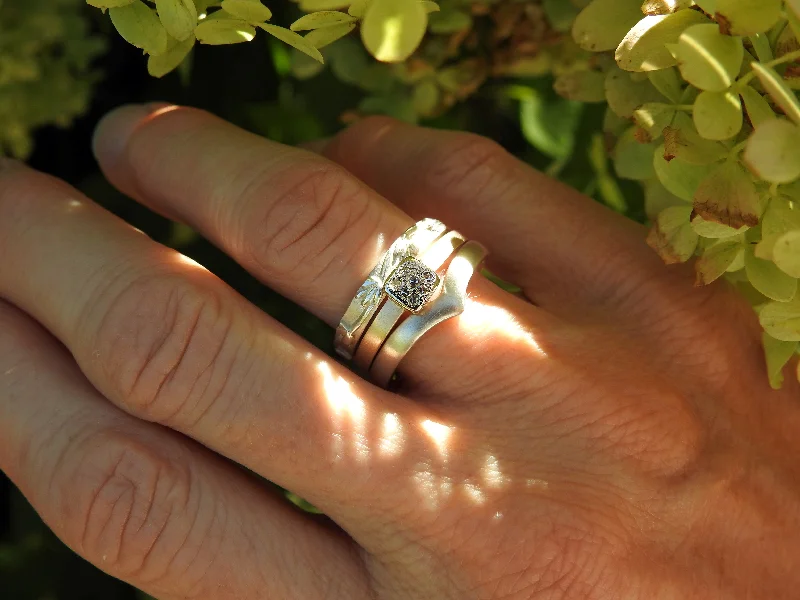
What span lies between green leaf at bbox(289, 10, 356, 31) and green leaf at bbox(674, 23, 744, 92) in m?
0.20

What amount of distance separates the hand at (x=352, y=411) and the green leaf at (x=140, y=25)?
0.23 m

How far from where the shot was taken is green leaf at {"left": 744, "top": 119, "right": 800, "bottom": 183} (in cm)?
44

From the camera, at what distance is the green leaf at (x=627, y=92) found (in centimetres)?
62

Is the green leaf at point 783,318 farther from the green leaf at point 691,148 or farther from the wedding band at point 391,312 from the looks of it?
the wedding band at point 391,312

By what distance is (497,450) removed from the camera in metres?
0.73

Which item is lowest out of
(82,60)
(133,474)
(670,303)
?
(133,474)

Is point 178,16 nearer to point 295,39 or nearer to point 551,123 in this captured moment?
point 295,39

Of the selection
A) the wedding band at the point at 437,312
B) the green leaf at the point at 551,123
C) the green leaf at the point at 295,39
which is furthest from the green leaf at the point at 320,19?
the green leaf at the point at 551,123

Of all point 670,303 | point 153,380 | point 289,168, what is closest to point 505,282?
point 670,303

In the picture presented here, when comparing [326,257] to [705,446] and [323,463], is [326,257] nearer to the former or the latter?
[323,463]

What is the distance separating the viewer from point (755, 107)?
483 millimetres

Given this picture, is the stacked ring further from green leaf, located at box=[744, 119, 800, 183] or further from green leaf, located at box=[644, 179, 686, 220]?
green leaf, located at box=[744, 119, 800, 183]

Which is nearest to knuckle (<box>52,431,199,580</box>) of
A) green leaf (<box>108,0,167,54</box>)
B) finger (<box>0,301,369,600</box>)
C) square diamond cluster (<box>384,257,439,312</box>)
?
finger (<box>0,301,369,600</box>)

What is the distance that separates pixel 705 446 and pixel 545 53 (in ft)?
1.40
